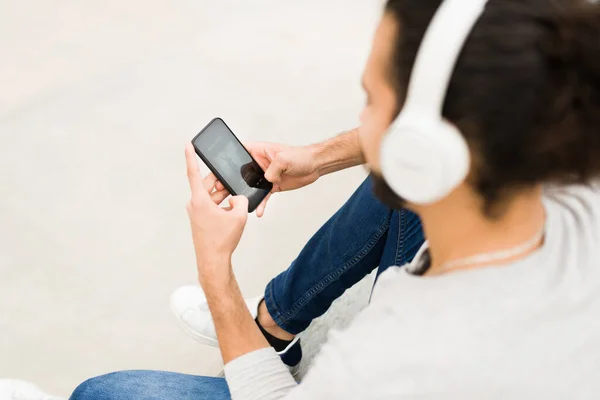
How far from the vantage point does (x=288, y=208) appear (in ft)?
5.08

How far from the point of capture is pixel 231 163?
1.08 meters

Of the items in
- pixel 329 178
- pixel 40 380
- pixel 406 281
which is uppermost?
pixel 406 281

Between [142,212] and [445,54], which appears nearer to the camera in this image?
[445,54]

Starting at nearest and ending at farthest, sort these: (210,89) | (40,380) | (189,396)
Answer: (189,396) → (40,380) → (210,89)

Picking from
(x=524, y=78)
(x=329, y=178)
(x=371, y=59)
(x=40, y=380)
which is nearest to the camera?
(x=524, y=78)

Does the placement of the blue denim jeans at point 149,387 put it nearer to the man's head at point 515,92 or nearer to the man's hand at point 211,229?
the man's hand at point 211,229

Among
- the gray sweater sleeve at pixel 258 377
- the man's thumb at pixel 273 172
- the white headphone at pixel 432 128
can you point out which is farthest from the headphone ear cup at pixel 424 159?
the man's thumb at pixel 273 172

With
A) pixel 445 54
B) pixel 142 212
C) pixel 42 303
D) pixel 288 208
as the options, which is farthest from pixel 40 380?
pixel 445 54

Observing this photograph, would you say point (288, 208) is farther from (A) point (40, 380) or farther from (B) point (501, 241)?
(B) point (501, 241)

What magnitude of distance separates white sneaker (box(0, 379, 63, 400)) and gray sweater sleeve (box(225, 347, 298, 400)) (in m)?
0.39

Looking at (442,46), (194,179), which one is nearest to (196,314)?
(194,179)

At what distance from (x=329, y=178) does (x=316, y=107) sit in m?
0.24

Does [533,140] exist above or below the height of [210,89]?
above

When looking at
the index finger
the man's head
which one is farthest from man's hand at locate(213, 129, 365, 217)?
the man's head
